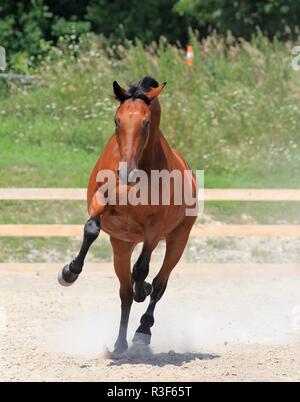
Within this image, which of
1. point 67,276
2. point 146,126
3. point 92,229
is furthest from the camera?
point 67,276

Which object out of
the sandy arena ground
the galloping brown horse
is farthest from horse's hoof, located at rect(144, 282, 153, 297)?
the sandy arena ground

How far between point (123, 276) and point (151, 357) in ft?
2.09

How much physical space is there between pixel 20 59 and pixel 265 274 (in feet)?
40.7

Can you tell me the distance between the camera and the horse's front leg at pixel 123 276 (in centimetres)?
772

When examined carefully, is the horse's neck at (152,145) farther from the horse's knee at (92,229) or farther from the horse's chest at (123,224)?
the horse's knee at (92,229)

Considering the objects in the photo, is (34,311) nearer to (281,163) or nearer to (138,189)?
(138,189)

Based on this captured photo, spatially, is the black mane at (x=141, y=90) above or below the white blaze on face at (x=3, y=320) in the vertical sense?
above

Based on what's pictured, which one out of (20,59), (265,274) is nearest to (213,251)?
(265,274)

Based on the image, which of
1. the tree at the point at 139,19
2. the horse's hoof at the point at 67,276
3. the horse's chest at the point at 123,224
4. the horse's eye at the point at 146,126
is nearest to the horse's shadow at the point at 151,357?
the horse's hoof at the point at 67,276

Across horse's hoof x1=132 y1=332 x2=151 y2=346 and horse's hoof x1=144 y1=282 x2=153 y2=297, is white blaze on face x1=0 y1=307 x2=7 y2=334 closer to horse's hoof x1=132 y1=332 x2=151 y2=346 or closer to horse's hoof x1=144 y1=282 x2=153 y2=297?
horse's hoof x1=132 y1=332 x2=151 y2=346

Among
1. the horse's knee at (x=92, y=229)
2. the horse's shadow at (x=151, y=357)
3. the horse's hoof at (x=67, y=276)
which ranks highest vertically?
the horse's knee at (x=92, y=229)

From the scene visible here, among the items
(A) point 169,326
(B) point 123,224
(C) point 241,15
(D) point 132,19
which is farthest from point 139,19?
(B) point 123,224

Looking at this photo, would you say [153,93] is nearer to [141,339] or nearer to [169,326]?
[141,339]

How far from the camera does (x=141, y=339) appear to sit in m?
7.86
